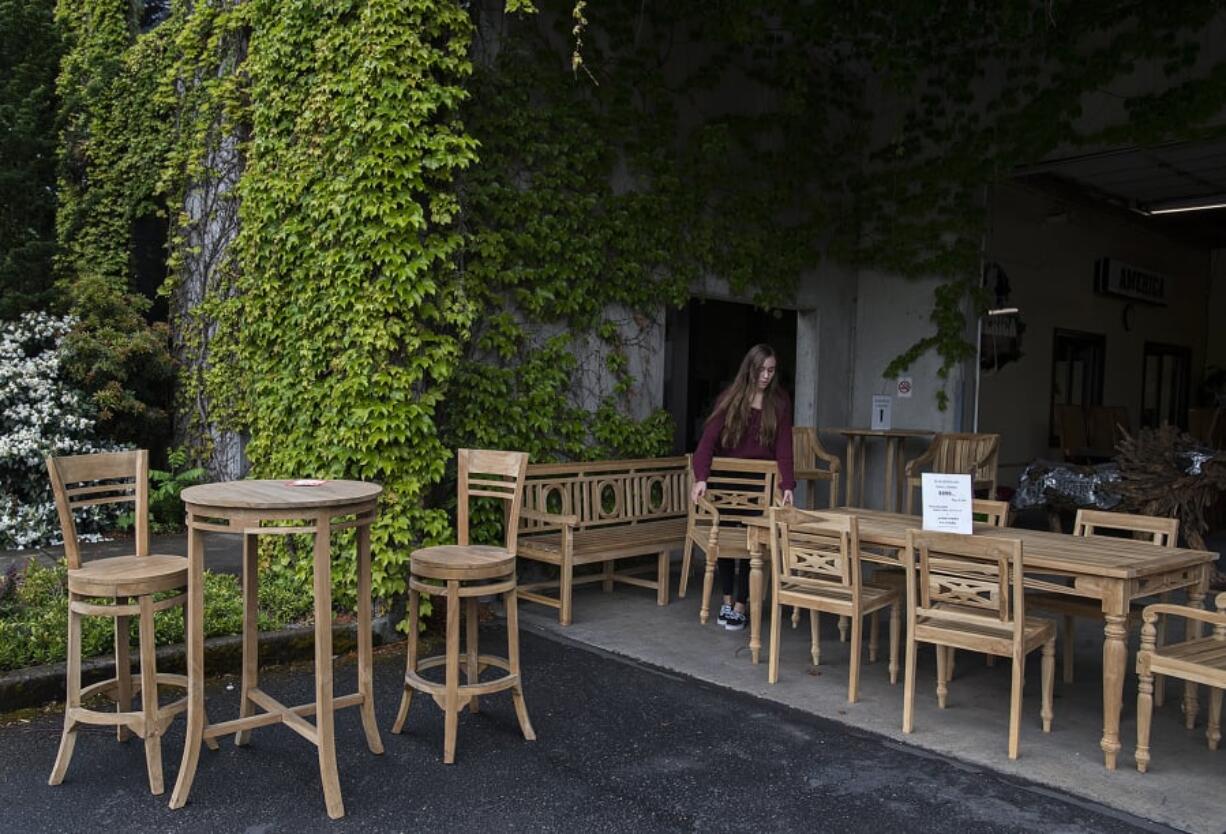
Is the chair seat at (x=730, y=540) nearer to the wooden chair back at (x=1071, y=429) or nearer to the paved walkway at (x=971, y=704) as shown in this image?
the paved walkway at (x=971, y=704)

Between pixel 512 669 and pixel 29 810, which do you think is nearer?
pixel 29 810

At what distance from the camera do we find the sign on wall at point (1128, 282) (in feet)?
43.1

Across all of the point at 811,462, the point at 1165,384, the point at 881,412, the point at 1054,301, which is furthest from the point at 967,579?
the point at 1165,384

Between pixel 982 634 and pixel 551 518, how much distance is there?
2709 millimetres

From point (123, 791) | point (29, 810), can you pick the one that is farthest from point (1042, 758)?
point (29, 810)

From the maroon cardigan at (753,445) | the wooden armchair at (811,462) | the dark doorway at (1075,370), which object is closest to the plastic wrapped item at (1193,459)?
the wooden armchair at (811,462)

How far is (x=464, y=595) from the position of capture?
12.4ft

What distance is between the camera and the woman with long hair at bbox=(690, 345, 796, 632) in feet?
19.0

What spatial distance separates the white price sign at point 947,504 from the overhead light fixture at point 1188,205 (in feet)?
30.2

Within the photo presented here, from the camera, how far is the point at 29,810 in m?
3.24

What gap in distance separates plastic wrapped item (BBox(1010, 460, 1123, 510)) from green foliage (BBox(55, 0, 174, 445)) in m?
7.36

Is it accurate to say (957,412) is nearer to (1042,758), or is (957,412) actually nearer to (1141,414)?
(1042,758)

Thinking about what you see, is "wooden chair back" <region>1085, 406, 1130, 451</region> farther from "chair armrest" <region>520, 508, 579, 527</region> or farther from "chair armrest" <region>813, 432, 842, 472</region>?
"chair armrest" <region>520, 508, 579, 527</region>

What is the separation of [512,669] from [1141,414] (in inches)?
519
